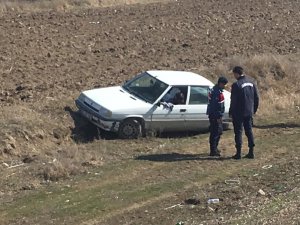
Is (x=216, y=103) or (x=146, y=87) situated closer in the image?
(x=216, y=103)

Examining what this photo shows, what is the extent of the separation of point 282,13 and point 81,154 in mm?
24007

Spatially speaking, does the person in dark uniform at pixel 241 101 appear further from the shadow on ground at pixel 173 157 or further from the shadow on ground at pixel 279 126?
the shadow on ground at pixel 279 126

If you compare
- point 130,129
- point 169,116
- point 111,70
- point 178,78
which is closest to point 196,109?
point 169,116

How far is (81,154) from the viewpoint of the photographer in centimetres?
1462

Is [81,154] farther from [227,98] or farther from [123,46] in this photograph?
[123,46]

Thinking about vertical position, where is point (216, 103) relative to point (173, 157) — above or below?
above

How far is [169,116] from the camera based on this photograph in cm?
1672

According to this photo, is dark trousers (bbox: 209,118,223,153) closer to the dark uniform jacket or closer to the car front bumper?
the dark uniform jacket

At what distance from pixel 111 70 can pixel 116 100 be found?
5782 mm

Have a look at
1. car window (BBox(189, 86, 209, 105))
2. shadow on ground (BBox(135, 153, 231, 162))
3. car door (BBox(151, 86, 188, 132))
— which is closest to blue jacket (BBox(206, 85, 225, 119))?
shadow on ground (BBox(135, 153, 231, 162))

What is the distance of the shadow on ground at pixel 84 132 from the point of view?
16.2 metres

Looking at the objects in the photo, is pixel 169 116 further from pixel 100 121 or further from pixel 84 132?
pixel 84 132

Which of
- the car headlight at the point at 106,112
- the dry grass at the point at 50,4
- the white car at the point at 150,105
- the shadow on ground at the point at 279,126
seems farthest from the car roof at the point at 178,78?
the dry grass at the point at 50,4

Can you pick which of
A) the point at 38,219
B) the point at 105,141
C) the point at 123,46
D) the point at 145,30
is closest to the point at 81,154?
the point at 105,141
